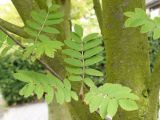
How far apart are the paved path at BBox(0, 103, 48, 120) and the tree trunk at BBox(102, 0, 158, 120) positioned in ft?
31.3

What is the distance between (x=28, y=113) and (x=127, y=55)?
10901 mm

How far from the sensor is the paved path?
37.8ft

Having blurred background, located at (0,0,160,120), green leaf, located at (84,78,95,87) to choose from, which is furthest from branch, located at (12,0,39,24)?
blurred background, located at (0,0,160,120)

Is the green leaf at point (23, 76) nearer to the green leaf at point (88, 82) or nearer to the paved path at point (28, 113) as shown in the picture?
the green leaf at point (88, 82)

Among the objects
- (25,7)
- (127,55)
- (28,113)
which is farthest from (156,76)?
(28,113)

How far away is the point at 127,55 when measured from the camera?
5.30ft

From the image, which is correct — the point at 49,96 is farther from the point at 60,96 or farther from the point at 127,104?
the point at 127,104

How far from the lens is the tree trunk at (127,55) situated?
1.60 m

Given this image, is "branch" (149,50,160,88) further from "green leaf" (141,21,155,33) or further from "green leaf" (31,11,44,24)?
"green leaf" (31,11,44,24)

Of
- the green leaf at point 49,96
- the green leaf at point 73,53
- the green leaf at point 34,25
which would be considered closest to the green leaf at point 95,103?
the green leaf at point 49,96

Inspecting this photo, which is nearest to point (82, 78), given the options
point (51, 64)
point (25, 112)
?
point (51, 64)

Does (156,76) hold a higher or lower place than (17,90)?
lower

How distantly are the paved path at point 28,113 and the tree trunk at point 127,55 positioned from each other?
9.54 metres

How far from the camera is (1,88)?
43.0 ft
